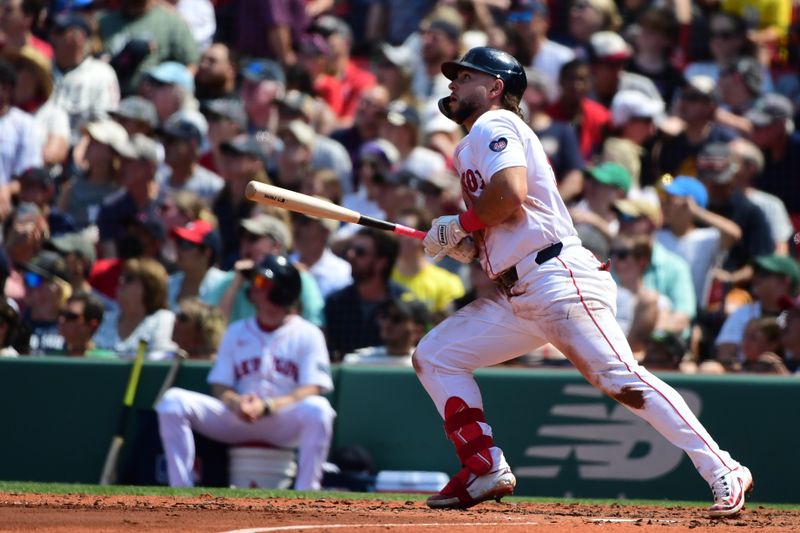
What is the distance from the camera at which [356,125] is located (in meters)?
12.6

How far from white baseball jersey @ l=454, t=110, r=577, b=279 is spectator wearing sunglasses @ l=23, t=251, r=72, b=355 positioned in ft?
15.5

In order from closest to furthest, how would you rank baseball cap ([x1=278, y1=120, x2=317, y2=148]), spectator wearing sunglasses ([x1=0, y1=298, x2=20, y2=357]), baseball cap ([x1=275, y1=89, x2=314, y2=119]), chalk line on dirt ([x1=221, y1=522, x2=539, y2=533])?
chalk line on dirt ([x1=221, y1=522, x2=539, y2=533])
spectator wearing sunglasses ([x1=0, y1=298, x2=20, y2=357])
baseball cap ([x1=278, y1=120, x2=317, y2=148])
baseball cap ([x1=275, y1=89, x2=314, y2=119])

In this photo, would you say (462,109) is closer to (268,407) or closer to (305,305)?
(268,407)

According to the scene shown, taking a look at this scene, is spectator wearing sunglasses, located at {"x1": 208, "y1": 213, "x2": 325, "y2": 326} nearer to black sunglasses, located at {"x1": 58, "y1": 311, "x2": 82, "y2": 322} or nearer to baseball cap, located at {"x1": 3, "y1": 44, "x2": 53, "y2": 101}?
black sunglasses, located at {"x1": 58, "y1": 311, "x2": 82, "y2": 322}

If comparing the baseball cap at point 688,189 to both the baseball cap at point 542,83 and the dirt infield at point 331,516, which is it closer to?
the baseball cap at point 542,83

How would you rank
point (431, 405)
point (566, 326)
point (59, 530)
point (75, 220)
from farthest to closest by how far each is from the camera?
point (75, 220) < point (431, 405) < point (566, 326) < point (59, 530)

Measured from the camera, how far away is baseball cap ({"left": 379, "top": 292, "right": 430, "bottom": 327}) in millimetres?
9391

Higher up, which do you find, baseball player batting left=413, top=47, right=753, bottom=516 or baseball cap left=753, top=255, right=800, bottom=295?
baseball cap left=753, top=255, right=800, bottom=295

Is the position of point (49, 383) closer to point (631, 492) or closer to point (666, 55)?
point (631, 492)

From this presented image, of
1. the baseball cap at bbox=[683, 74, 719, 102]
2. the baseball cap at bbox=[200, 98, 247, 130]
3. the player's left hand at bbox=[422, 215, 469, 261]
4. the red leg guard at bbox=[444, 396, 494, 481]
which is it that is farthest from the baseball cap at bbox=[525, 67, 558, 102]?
the red leg guard at bbox=[444, 396, 494, 481]

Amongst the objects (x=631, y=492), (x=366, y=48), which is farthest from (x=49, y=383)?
(x=366, y=48)

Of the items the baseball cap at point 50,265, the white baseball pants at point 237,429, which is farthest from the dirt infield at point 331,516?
the baseball cap at point 50,265

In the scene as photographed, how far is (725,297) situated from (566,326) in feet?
15.9

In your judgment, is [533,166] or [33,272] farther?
[33,272]
